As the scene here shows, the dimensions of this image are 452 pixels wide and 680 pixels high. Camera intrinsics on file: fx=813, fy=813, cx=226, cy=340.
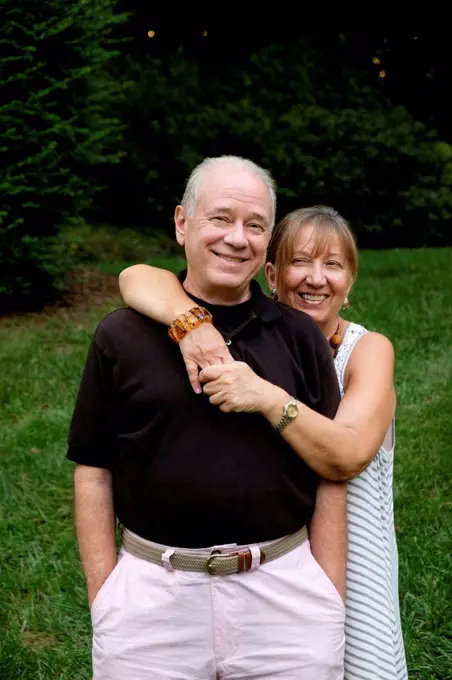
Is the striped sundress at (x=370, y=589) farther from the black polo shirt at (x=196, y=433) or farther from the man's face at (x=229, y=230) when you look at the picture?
the man's face at (x=229, y=230)

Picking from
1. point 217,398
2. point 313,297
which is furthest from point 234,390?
point 313,297

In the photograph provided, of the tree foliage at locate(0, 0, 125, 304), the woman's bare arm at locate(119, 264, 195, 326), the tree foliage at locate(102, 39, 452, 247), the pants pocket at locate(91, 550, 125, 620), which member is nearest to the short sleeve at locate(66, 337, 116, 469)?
the woman's bare arm at locate(119, 264, 195, 326)

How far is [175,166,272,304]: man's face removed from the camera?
7.06ft

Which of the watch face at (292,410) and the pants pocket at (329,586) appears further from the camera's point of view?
the pants pocket at (329,586)

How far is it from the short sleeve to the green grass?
4.74ft

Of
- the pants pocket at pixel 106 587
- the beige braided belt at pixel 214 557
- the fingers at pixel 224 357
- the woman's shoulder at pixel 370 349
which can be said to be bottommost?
the pants pocket at pixel 106 587

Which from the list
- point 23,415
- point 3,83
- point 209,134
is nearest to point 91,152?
point 3,83

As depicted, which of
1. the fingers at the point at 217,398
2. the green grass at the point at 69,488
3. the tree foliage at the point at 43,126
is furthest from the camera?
the tree foliage at the point at 43,126

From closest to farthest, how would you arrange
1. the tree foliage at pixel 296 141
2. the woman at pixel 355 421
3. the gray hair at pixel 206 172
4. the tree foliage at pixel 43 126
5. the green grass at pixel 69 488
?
the woman at pixel 355 421, the gray hair at pixel 206 172, the green grass at pixel 69 488, the tree foliage at pixel 43 126, the tree foliage at pixel 296 141

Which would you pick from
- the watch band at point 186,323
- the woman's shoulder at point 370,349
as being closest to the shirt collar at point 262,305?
the watch band at point 186,323

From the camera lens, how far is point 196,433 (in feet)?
6.64

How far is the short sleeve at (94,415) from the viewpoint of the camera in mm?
2125

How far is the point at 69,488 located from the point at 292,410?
9.60 ft

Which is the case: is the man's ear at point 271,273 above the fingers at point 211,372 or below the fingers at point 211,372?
above
